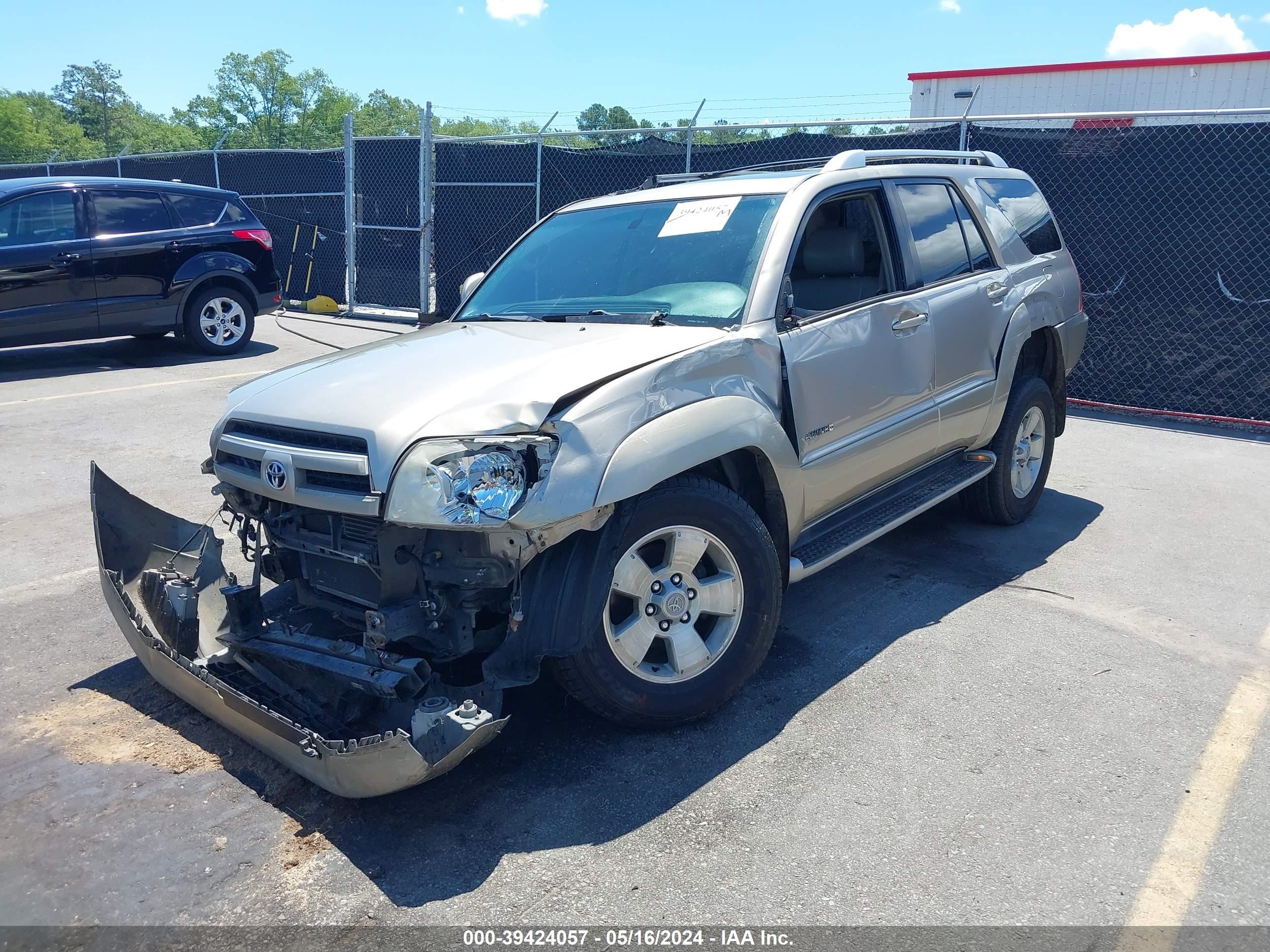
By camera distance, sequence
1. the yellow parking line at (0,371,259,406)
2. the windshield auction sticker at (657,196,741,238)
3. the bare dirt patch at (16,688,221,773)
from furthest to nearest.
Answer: the yellow parking line at (0,371,259,406) → the windshield auction sticker at (657,196,741,238) → the bare dirt patch at (16,688,221,773)

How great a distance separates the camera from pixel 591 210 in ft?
16.3

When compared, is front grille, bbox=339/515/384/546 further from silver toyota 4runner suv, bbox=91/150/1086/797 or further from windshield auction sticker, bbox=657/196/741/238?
windshield auction sticker, bbox=657/196/741/238

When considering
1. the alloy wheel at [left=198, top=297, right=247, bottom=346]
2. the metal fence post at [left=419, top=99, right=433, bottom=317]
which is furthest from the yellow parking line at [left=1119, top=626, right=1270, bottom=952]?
the metal fence post at [left=419, top=99, right=433, bottom=317]

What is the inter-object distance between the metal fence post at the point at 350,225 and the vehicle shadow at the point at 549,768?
1191cm

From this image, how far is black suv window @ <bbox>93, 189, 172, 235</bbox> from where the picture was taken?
1036 centimetres

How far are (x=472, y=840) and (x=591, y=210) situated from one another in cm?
318

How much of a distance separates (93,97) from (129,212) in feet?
314

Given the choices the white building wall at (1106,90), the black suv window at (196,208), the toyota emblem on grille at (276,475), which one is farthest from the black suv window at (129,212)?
the white building wall at (1106,90)

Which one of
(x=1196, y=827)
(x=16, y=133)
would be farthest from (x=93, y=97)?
(x=1196, y=827)

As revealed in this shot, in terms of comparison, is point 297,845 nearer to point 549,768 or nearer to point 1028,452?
point 549,768

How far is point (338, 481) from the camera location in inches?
124

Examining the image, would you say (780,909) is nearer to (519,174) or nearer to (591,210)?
(591,210)

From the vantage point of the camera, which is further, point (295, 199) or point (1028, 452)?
point (295, 199)

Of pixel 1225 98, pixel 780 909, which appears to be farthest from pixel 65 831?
pixel 1225 98
